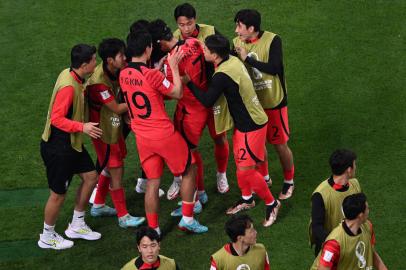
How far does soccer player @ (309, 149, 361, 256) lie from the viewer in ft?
23.1

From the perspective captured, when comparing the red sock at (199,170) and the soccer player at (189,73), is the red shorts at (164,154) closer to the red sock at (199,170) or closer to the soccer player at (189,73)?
the soccer player at (189,73)

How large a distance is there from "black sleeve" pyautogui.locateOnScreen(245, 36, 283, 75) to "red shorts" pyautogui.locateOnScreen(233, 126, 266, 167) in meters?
0.58

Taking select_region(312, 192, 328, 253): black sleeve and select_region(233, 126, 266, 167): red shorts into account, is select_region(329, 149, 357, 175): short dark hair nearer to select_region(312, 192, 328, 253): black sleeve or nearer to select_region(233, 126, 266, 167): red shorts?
select_region(312, 192, 328, 253): black sleeve

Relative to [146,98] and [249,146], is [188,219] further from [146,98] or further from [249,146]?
[146,98]

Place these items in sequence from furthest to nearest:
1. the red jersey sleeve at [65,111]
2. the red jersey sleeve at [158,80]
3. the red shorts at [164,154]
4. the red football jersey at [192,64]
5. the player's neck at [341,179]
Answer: the red football jersey at [192,64] < the red shorts at [164,154] < the red jersey sleeve at [65,111] < the red jersey sleeve at [158,80] < the player's neck at [341,179]

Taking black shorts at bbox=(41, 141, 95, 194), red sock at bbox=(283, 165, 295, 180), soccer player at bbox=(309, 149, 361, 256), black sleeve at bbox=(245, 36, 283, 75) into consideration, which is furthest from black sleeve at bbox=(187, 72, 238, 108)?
soccer player at bbox=(309, 149, 361, 256)

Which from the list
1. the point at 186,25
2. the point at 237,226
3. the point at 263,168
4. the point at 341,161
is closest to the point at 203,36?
the point at 186,25

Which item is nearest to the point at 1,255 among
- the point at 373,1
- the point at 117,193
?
the point at 117,193

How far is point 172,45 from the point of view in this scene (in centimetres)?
865

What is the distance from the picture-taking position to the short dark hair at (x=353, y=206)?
21.4 ft

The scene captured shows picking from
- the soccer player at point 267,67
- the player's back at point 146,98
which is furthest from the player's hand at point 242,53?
the player's back at point 146,98

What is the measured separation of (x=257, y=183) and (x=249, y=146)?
389mm

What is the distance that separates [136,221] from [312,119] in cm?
268

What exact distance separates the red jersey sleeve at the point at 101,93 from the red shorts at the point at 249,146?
1.28m
